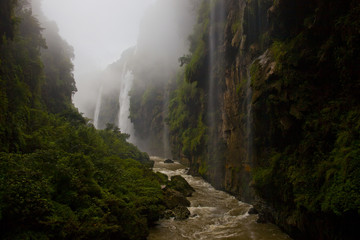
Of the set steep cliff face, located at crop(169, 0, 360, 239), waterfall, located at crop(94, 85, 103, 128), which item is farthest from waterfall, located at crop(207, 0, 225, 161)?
waterfall, located at crop(94, 85, 103, 128)

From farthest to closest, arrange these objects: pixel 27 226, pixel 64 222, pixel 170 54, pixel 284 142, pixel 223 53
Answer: pixel 170 54 < pixel 223 53 < pixel 284 142 < pixel 64 222 < pixel 27 226

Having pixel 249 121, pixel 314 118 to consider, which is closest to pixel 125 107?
pixel 249 121

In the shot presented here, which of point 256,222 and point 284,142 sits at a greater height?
point 284,142

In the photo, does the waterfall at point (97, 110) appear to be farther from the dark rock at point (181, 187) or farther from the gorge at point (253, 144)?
Result: the dark rock at point (181, 187)

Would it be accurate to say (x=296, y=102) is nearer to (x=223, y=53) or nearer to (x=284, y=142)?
(x=284, y=142)

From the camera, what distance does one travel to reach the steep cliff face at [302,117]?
21.8ft

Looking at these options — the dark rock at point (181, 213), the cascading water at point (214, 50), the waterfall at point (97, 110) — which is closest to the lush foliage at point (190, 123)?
the cascading water at point (214, 50)

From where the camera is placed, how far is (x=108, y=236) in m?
6.67

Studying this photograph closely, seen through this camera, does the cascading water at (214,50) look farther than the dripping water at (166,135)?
No

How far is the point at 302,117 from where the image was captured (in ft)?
28.7

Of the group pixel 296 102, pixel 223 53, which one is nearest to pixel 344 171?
pixel 296 102

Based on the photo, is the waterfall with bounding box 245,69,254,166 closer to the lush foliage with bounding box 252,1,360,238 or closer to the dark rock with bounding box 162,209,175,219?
the lush foliage with bounding box 252,1,360,238

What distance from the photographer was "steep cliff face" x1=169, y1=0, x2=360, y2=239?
6.64 meters

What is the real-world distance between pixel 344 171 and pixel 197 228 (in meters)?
6.42
